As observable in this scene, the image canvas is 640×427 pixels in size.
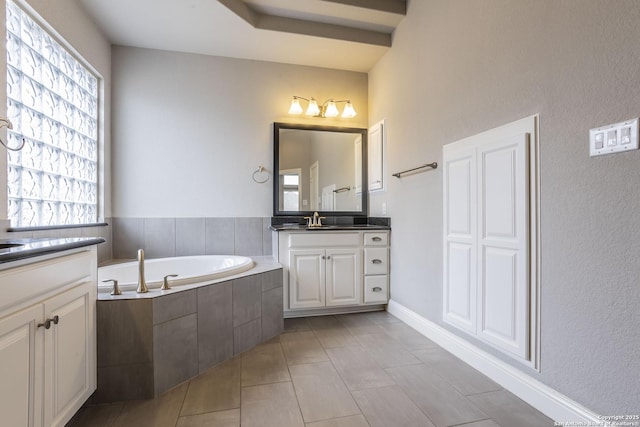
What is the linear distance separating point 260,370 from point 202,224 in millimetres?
1653

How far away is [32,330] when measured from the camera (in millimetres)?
1078

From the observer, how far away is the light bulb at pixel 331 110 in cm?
339

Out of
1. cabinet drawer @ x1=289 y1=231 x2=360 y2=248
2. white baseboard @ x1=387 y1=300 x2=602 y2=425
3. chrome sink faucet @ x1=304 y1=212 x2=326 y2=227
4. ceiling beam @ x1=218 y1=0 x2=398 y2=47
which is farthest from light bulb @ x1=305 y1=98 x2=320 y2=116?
white baseboard @ x1=387 y1=300 x2=602 y2=425

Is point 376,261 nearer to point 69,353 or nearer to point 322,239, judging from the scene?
point 322,239

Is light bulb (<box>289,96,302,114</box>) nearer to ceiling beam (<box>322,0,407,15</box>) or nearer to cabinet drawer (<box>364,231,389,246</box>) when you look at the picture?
ceiling beam (<box>322,0,407,15</box>)

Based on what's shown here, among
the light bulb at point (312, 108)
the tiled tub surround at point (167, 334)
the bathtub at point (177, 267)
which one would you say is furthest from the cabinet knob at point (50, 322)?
the light bulb at point (312, 108)

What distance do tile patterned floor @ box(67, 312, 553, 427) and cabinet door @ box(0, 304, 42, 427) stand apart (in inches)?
19.1

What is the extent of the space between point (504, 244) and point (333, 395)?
118 cm

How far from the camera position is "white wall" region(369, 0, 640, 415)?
46.4 inches

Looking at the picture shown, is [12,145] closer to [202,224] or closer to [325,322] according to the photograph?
[202,224]

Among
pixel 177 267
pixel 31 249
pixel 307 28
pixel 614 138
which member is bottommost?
pixel 177 267

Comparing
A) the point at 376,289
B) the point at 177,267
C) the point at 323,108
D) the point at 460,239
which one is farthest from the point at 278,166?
the point at 460,239

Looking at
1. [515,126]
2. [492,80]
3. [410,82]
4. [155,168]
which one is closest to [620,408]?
[515,126]

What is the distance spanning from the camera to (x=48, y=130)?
7.00ft
